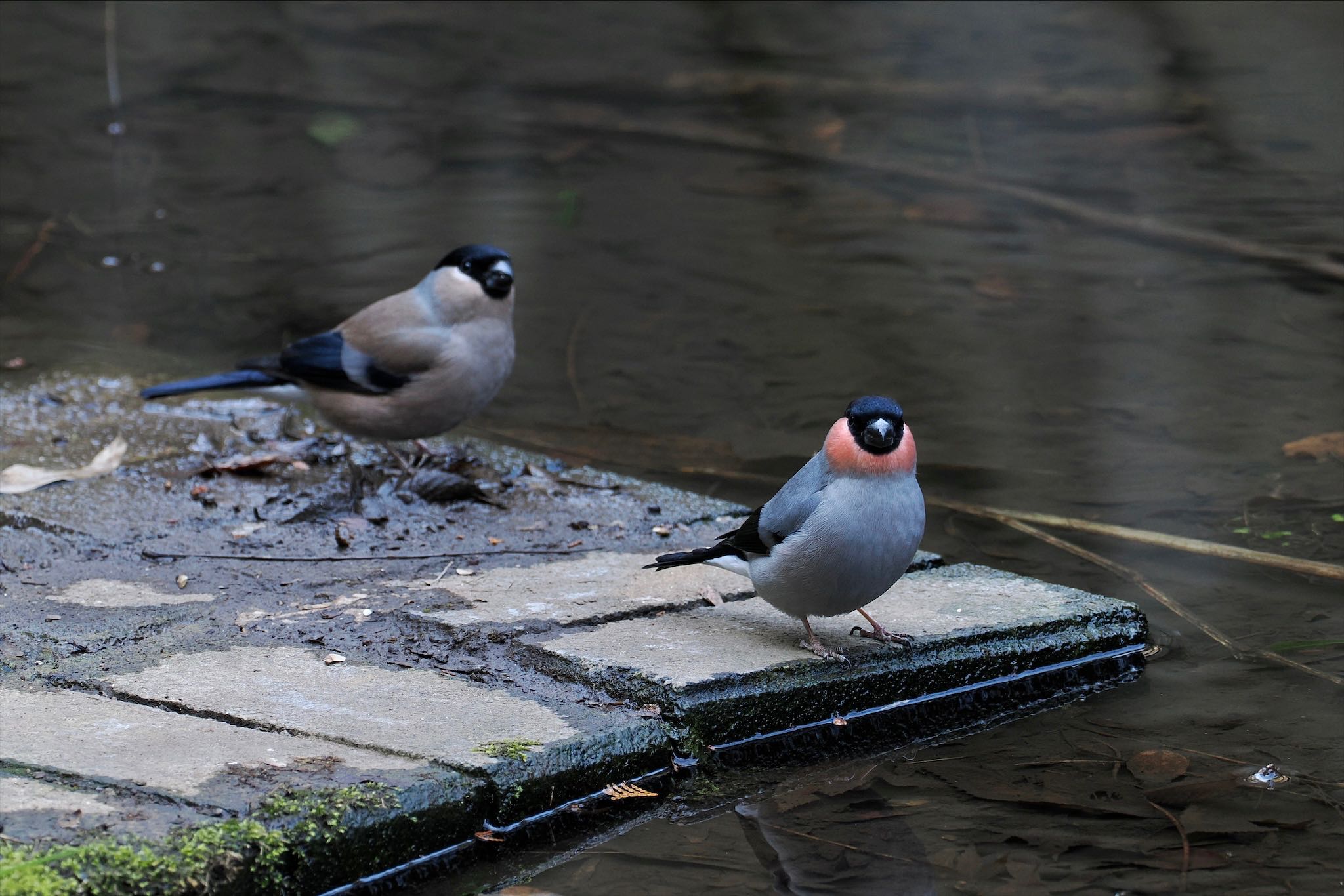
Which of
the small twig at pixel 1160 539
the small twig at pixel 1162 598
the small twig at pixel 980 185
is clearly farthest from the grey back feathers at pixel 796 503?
the small twig at pixel 980 185

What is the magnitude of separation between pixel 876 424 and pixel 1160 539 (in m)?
1.83

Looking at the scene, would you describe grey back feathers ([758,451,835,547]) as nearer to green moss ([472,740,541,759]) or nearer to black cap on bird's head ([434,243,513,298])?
green moss ([472,740,541,759])

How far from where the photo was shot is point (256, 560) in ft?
13.5

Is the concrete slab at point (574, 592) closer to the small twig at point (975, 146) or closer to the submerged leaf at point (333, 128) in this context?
the small twig at point (975, 146)

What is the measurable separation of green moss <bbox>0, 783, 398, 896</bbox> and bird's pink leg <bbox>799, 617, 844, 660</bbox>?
1.19 metres

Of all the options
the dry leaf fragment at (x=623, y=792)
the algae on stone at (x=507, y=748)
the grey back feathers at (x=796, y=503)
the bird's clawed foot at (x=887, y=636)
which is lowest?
the dry leaf fragment at (x=623, y=792)

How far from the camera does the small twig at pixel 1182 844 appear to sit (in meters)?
2.63

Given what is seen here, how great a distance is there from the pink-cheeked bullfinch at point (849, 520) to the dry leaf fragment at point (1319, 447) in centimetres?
282

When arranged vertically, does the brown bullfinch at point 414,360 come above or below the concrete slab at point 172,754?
above

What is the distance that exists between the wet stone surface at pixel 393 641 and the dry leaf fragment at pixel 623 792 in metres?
0.03

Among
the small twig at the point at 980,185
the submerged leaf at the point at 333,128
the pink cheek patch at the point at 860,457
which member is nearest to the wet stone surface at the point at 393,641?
the pink cheek patch at the point at 860,457

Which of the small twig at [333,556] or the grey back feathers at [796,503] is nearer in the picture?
the grey back feathers at [796,503]

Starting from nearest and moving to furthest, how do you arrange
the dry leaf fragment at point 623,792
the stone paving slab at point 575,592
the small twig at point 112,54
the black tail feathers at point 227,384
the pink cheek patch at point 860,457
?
the dry leaf fragment at point 623,792
the pink cheek patch at point 860,457
the stone paving slab at point 575,592
the black tail feathers at point 227,384
the small twig at point 112,54

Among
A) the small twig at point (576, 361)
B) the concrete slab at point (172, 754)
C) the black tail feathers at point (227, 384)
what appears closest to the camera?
the concrete slab at point (172, 754)
